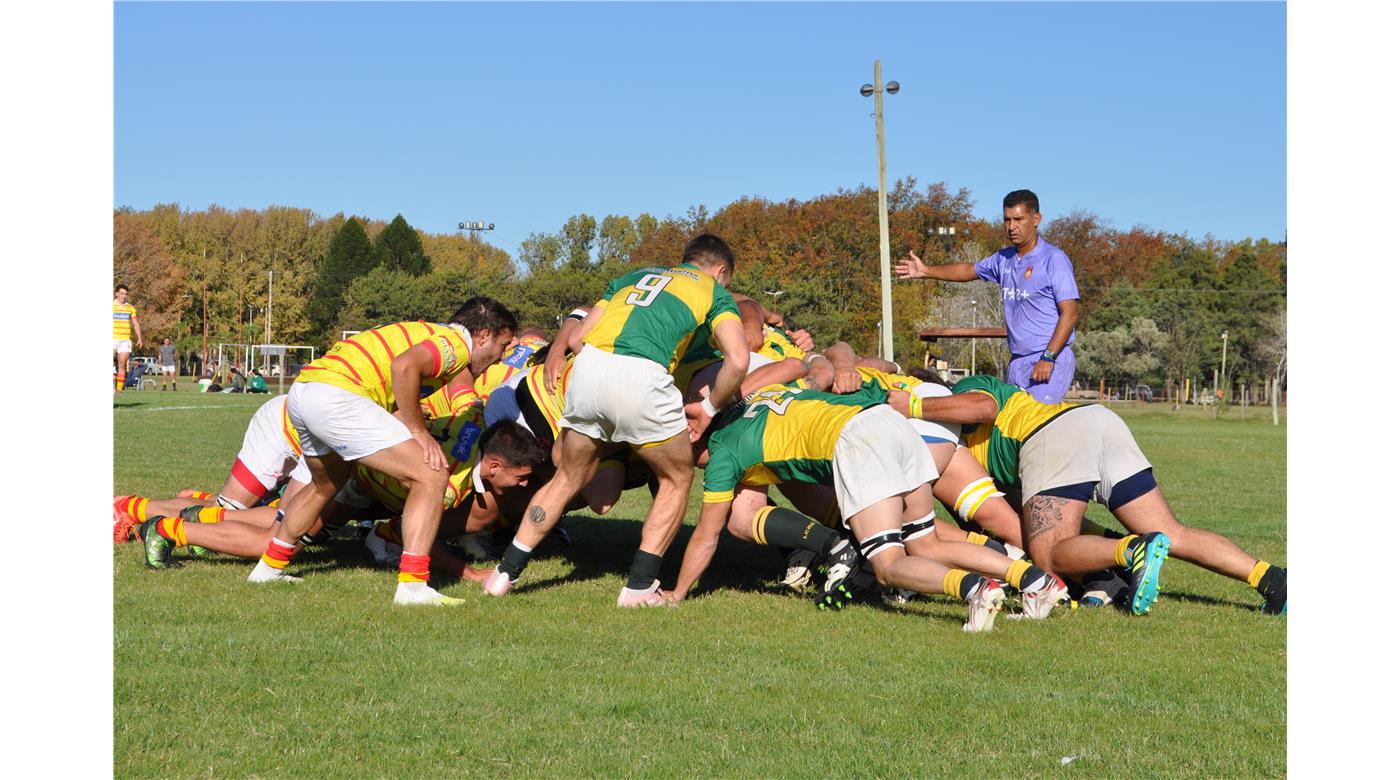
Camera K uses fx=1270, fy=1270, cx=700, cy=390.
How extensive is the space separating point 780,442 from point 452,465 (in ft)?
6.69

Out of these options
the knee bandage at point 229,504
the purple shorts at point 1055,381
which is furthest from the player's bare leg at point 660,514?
the purple shorts at point 1055,381

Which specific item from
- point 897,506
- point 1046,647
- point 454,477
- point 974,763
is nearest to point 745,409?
point 897,506

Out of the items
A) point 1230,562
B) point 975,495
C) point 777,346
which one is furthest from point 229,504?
point 1230,562

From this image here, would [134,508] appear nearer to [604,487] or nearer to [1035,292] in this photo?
[604,487]

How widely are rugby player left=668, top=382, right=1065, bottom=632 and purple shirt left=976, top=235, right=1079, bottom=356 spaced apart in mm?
2514

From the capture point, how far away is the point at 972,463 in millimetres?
7434

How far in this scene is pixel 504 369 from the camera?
9023 millimetres

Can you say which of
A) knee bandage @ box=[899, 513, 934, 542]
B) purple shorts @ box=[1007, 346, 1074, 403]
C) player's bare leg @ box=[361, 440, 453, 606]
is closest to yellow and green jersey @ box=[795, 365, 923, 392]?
knee bandage @ box=[899, 513, 934, 542]

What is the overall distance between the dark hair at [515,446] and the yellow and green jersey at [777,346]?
5.39ft

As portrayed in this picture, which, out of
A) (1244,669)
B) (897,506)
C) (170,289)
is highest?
(170,289)

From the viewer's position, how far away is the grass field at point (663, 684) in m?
4.05

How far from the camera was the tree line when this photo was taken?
214ft

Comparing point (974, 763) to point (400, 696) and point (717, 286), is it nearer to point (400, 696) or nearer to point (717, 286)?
point (400, 696)

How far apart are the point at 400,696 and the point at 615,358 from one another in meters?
2.47
